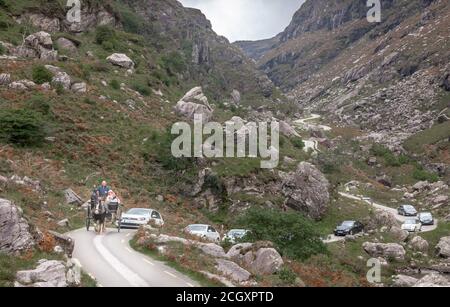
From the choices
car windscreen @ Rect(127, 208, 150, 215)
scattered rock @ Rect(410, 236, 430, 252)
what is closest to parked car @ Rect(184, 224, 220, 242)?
car windscreen @ Rect(127, 208, 150, 215)

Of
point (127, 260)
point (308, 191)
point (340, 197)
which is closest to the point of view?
point (127, 260)

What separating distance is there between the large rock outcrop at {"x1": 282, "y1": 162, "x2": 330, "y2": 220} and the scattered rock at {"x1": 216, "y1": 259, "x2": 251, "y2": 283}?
27.4 meters

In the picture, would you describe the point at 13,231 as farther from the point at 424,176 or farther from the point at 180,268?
the point at 424,176

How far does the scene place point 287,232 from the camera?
29422 millimetres

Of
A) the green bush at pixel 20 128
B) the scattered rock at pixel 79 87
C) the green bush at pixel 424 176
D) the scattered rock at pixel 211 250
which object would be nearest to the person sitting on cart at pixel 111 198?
the scattered rock at pixel 211 250

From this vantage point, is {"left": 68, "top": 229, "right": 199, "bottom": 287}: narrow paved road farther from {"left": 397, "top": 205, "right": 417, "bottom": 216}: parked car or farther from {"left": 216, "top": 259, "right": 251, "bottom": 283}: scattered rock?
{"left": 397, "top": 205, "right": 417, "bottom": 216}: parked car

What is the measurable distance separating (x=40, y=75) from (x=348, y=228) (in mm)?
31249

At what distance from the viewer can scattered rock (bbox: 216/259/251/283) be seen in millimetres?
15922

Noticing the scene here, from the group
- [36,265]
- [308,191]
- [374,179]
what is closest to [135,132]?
[308,191]

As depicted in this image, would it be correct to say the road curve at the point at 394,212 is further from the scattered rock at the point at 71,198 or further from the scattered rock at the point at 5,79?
the scattered rock at the point at 5,79

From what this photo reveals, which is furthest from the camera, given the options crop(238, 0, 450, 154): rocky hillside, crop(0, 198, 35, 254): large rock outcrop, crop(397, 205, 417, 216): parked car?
crop(238, 0, 450, 154): rocky hillside

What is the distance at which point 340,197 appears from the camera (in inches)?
2061
